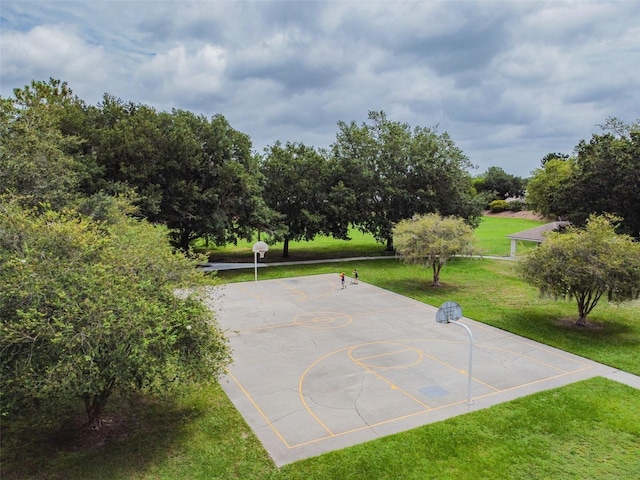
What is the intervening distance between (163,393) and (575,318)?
18.6 meters

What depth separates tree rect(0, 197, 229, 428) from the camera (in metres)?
7.77

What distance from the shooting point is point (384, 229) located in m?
37.3

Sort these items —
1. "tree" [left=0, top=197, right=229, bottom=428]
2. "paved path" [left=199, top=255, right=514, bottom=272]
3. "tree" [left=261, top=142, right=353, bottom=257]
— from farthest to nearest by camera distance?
"tree" [left=261, top=142, right=353, bottom=257]
"paved path" [left=199, top=255, right=514, bottom=272]
"tree" [left=0, top=197, right=229, bottom=428]

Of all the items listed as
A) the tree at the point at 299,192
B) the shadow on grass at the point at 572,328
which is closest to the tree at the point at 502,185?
the tree at the point at 299,192

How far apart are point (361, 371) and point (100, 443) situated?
25.1 ft

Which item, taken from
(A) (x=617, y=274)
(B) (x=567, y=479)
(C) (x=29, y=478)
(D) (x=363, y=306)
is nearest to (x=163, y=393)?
(C) (x=29, y=478)

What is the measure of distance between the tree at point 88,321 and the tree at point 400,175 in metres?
27.5

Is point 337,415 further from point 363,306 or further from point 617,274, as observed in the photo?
point 617,274

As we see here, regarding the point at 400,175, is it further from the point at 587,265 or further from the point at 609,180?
the point at 587,265

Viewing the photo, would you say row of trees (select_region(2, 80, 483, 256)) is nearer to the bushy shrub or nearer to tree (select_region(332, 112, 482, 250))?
tree (select_region(332, 112, 482, 250))

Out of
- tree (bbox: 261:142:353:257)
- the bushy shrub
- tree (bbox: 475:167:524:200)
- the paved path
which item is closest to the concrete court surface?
the paved path

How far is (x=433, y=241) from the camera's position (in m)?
24.7

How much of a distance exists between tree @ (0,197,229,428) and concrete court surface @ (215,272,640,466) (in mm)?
2344

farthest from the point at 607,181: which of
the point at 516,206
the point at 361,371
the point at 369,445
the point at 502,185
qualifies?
the point at 502,185
